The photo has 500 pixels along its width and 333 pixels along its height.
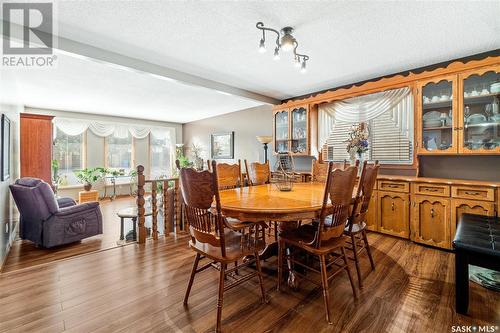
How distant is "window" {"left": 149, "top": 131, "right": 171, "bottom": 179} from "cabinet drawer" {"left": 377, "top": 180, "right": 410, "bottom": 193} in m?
6.87

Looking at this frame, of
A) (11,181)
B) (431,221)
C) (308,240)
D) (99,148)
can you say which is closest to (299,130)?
(431,221)

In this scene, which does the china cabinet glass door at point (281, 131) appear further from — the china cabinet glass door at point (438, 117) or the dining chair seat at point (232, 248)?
the dining chair seat at point (232, 248)

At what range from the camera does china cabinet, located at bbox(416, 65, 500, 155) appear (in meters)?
2.69

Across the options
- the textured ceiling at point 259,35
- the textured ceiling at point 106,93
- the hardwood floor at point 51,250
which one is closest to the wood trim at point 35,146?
the textured ceiling at point 106,93

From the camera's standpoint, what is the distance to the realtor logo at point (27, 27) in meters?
2.01

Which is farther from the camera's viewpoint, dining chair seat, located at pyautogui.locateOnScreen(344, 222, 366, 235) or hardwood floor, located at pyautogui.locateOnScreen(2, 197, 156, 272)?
hardwood floor, located at pyautogui.locateOnScreen(2, 197, 156, 272)

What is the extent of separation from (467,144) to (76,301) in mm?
4333

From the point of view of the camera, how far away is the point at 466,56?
299 cm

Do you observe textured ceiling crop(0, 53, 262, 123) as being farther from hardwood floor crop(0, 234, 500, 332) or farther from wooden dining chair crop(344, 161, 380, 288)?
wooden dining chair crop(344, 161, 380, 288)

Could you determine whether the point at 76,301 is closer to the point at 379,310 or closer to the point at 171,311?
the point at 171,311

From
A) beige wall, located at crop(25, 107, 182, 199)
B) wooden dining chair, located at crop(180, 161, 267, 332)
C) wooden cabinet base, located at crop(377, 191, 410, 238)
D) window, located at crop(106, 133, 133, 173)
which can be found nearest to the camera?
wooden dining chair, located at crop(180, 161, 267, 332)

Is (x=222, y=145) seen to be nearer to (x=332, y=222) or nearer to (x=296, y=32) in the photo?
(x=296, y=32)

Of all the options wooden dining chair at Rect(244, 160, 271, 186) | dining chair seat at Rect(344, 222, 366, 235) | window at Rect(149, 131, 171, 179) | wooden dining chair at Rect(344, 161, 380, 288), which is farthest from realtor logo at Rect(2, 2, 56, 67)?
window at Rect(149, 131, 171, 179)

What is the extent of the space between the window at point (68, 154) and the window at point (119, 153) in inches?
27.3
